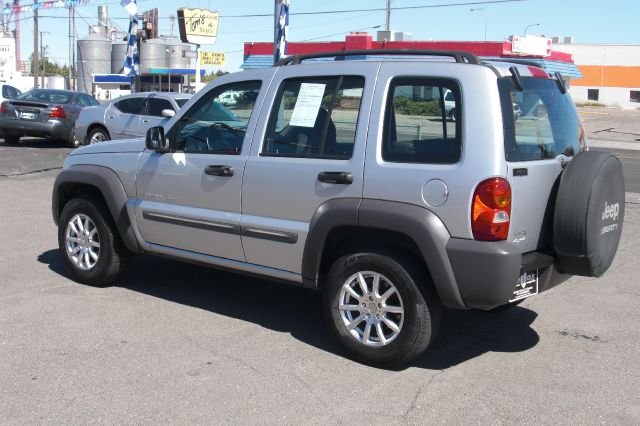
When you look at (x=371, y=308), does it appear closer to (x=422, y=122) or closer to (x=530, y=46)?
(x=422, y=122)

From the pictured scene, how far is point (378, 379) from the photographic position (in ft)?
15.7

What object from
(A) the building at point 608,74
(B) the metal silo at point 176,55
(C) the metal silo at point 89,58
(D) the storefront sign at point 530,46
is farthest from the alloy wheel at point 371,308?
(C) the metal silo at point 89,58

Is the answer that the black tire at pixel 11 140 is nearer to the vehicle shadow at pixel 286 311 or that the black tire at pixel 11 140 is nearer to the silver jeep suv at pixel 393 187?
the vehicle shadow at pixel 286 311

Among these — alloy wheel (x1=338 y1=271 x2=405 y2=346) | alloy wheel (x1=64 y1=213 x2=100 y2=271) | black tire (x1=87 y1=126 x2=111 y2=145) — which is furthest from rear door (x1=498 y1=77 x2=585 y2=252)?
black tire (x1=87 y1=126 x2=111 y2=145)

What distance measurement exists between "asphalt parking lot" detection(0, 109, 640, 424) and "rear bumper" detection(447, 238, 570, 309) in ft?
1.94

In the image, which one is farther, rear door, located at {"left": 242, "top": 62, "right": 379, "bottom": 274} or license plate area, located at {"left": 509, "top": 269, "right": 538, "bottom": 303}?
rear door, located at {"left": 242, "top": 62, "right": 379, "bottom": 274}

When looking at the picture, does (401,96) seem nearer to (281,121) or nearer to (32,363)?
(281,121)

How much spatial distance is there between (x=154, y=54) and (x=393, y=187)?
75.9 m

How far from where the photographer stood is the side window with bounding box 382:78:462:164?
4.68 metres

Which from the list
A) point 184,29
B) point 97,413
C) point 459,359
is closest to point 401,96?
point 459,359

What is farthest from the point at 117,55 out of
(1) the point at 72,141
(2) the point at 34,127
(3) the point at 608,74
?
(2) the point at 34,127

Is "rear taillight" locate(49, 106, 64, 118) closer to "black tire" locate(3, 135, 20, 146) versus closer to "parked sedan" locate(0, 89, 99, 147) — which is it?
A: "parked sedan" locate(0, 89, 99, 147)

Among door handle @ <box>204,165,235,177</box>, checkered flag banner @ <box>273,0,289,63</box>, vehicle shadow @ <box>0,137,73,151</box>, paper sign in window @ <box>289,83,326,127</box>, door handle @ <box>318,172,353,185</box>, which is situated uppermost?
checkered flag banner @ <box>273,0,289,63</box>

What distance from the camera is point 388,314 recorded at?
496 cm
